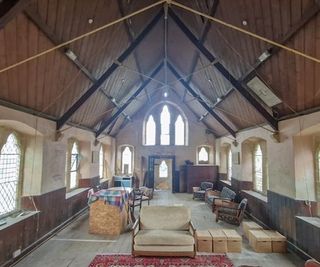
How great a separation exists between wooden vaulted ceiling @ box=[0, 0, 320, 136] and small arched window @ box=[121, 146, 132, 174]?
179 inches

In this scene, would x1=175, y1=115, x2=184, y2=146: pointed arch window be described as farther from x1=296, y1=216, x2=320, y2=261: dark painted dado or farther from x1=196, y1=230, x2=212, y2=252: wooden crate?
x1=296, y1=216, x2=320, y2=261: dark painted dado

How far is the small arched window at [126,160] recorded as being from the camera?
11.4 m

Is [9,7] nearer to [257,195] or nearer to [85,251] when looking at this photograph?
[85,251]

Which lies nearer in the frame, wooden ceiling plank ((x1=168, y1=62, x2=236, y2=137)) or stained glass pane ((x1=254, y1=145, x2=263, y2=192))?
stained glass pane ((x1=254, y1=145, x2=263, y2=192))

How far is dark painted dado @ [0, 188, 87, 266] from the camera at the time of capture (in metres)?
3.72

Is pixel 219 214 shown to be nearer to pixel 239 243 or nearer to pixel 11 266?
pixel 239 243

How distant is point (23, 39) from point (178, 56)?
4.91 m

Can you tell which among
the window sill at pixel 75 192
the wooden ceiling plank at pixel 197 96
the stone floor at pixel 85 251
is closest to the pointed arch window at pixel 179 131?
the wooden ceiling plank at pixel 197 96

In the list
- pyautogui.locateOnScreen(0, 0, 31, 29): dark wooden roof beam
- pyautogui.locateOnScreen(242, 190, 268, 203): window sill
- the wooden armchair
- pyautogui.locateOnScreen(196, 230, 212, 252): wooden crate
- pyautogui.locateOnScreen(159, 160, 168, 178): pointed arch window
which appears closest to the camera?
pyautogui.locateOnScreen(0, 0, 31, 29): dark wooden roof beam

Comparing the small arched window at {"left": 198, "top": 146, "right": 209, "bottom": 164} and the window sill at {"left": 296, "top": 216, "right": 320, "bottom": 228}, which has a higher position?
the small arched window at {"left": 198, "top": 146, "right": 209, "bottom": 164}

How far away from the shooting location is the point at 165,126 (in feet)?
37.7

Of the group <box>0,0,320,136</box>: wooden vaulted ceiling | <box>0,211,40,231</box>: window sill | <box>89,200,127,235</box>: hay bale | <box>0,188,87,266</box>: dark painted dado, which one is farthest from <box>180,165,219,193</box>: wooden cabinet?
<box>0,211,40,231</box>: window sill

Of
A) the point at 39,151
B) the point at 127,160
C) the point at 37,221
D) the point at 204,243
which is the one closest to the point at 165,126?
the point at 127,160

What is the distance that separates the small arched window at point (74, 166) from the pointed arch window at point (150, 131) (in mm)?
4532
